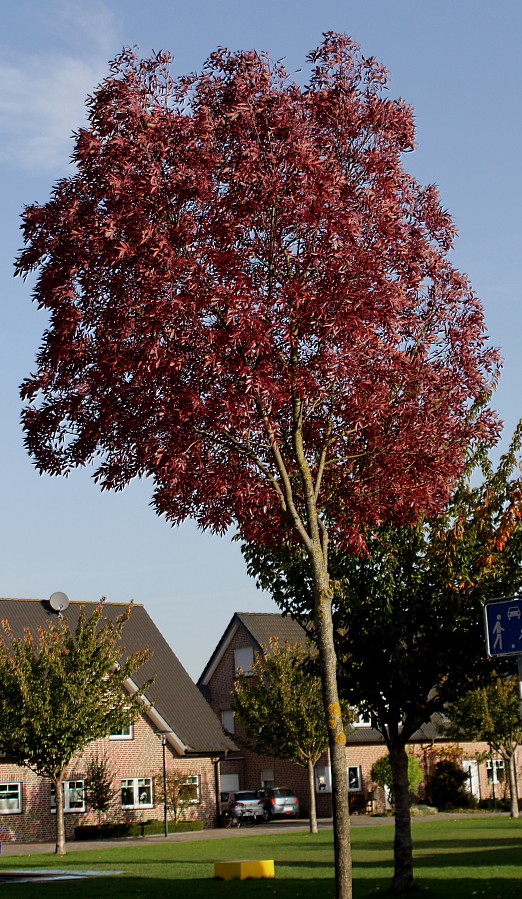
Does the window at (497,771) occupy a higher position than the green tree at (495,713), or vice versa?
the green tree at (495,713)

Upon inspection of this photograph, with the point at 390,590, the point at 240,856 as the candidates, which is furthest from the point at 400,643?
the point at 240,856

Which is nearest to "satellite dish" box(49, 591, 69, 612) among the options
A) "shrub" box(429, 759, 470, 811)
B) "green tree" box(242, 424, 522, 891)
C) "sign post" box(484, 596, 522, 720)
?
"shrub" box(429, 759, 470, 811)

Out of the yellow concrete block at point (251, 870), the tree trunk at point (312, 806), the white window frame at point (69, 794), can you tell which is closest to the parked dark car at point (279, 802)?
the tree trunk at point (312, 806)

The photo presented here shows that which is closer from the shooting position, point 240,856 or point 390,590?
point 390,590

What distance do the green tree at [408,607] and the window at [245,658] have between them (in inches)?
1446

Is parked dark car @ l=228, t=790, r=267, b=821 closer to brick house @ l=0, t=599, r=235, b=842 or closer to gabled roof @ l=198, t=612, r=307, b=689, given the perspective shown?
brick house @ l=0, t=599, r=235, b=842

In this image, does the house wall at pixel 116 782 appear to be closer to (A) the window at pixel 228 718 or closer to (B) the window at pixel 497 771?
(A) the window at pixel 228 718

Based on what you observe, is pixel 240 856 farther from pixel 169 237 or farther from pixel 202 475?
pixel 169 237

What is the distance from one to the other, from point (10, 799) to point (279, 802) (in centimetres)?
1395

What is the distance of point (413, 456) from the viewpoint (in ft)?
39.2

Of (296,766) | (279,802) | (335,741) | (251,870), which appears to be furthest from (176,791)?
(335,741)

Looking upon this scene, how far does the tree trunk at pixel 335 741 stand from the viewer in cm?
997

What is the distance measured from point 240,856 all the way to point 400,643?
14240mm

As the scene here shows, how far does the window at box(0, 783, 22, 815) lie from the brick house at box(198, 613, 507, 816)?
1361 cm
